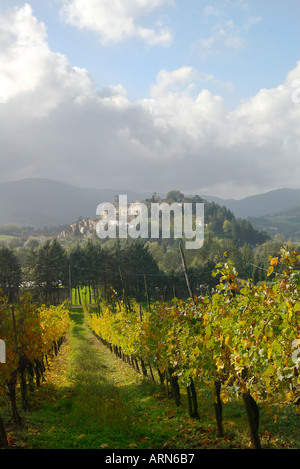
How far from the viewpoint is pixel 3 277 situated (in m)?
60.4

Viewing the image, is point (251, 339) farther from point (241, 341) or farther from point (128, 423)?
point (128, 423)

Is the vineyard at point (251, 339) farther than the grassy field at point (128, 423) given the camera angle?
No

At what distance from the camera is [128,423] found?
354 inches

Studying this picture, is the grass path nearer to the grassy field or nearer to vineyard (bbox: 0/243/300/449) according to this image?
the grassy field

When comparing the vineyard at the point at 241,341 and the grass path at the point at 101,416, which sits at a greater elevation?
the vineyard at the point at 241,341

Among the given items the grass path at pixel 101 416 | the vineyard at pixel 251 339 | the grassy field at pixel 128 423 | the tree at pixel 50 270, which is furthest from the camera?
the tree at pixel 50 270

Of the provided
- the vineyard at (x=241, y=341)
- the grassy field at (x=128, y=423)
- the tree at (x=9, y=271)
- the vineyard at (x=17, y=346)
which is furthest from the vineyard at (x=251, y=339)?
the tree at (x=9, y=271)

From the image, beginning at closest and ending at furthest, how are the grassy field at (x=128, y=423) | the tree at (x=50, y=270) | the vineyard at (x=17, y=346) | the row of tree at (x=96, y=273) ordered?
the grassy field at (x=128, y=423) < the vineyard at (x=17, y=346) < the tree at (x=50, y=270) < the row of tree at (x=96, y=273)

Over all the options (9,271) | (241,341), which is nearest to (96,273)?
(9,271)

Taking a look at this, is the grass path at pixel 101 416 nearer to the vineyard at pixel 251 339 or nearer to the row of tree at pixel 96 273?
the vineyard at pixel 251 339

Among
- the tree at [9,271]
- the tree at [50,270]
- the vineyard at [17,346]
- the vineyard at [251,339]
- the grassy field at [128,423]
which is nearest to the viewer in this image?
the vineyard at [251,339]

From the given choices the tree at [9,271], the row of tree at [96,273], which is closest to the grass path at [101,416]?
the tree at [9,271]

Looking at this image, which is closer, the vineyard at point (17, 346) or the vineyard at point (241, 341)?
the vineyard at point (241, 341)

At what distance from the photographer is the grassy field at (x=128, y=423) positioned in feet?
24.7
